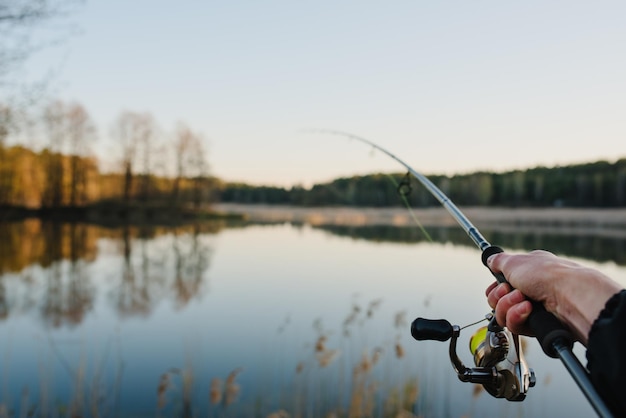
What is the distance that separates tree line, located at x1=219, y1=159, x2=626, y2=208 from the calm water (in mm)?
29410

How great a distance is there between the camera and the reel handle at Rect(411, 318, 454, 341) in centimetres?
113

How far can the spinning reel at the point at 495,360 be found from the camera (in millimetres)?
1113

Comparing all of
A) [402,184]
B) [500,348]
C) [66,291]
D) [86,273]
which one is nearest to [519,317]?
[500,348]

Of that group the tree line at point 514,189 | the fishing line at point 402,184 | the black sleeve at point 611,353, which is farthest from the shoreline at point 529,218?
the black sleeve at point 611,353

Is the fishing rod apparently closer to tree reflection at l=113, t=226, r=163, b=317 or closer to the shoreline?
tree reflection at l=113, t=226, r=163, b=317

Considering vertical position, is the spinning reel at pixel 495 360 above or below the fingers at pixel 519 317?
below

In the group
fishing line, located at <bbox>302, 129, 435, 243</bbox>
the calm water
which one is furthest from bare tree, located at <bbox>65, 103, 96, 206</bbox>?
fishing line, located at <bbox>302, 129, 435, 243</bbox>

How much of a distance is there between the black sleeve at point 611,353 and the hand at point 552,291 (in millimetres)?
27

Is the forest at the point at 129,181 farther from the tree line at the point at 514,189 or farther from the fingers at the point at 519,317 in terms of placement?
the fingers at the point at 519,317

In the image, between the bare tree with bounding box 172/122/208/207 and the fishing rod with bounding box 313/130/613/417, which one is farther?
the bare tree with bounding box 172/122/208/207

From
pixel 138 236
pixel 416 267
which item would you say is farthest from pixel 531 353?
pixel 138 236

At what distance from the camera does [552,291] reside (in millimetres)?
920

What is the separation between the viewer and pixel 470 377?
1.18m

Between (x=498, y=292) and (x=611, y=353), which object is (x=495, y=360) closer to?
(x=498, y=292)
